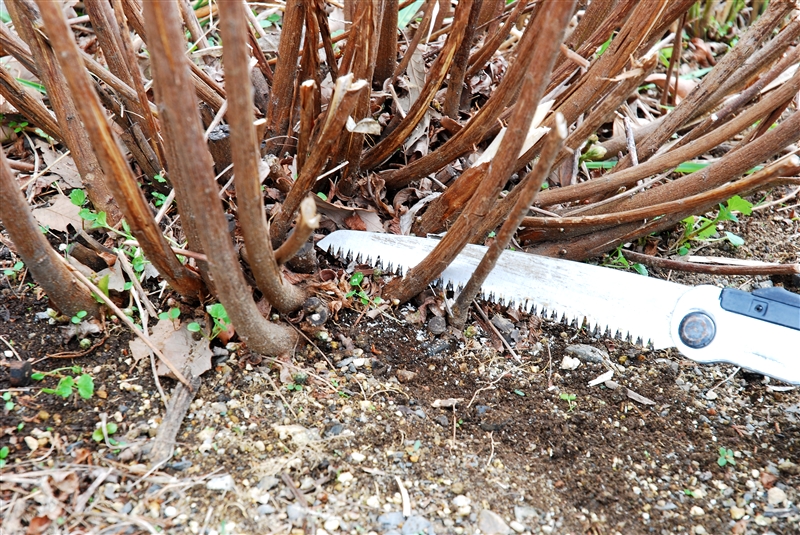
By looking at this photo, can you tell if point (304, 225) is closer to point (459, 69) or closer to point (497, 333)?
point (497, 333)

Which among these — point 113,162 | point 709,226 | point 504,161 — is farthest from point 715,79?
point 113,162

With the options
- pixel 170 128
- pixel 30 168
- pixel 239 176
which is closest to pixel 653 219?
pixel 239 176

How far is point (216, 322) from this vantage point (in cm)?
159

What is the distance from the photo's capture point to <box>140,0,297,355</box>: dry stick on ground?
995 millimetres

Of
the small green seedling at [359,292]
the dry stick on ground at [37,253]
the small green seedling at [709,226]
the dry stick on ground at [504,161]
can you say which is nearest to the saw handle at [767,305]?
the small green seedling at [709,226]

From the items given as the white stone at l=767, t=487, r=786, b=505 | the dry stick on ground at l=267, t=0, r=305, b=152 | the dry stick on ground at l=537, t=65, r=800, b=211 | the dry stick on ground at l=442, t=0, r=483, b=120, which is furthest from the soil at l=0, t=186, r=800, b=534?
the dry stick on ground at l=442, t=0, r=483, b=120

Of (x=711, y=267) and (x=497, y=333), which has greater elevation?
(x=711, y=267)

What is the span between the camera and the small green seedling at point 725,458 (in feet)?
5.02

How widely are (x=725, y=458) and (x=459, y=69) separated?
1416mm

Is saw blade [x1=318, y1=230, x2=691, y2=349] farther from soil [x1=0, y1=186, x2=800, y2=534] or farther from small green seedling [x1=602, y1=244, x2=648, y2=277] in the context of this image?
small green seedling [x1=602, y1=244, x2=648, y2=277]

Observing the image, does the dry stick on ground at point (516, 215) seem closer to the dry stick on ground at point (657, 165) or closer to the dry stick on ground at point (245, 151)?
the dry stick on ground at point (657, 165)

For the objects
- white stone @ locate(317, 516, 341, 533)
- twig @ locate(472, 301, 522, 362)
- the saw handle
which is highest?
the saw handle

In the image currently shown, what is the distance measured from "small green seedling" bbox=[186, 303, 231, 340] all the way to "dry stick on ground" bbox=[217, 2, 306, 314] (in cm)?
13

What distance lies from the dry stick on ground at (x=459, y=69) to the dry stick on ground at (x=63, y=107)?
113 cm
